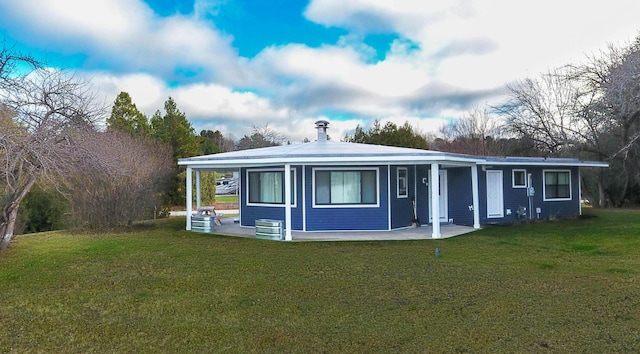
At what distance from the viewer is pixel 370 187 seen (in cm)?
1225

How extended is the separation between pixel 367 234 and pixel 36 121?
7.89m

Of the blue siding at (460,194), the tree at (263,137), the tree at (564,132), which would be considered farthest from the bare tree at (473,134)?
the tree at (263,137)

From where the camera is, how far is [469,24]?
13.4 metres

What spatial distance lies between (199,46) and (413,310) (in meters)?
12.5

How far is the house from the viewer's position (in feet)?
35.6

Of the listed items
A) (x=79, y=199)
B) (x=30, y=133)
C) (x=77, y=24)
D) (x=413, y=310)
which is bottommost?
(x=413, y=310)

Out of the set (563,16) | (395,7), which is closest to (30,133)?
(395,7)

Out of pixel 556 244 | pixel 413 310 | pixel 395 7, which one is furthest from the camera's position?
pixel 395 7

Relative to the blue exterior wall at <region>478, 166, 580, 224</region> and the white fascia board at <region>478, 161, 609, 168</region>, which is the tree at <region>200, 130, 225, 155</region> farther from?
the white fascia board at <region>478, 161, 609, 168</region>

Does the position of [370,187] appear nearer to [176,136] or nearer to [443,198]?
[443,198]

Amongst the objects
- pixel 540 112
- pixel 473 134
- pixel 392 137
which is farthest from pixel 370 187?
pixel 473 134

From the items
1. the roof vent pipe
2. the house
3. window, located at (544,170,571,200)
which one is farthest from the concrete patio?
window, located at (544,170,571,200)

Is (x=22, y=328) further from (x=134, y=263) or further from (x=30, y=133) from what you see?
(x=30, y=133)

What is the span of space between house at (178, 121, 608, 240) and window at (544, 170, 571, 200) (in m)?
0.61
